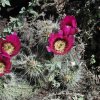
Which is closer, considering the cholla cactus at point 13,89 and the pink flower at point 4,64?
the pink flower at point 4,64

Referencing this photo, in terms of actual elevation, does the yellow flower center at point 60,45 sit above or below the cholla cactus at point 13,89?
above

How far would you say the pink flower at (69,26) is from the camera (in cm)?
303

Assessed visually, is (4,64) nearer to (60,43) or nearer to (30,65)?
(30,65)

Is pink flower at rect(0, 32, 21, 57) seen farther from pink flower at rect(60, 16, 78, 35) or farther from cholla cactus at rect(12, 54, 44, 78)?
pink flower at rect(60, 16, 78, 35)

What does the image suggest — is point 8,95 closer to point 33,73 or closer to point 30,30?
point 33,73

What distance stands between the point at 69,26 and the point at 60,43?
0.54ft

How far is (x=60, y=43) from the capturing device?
308 cm

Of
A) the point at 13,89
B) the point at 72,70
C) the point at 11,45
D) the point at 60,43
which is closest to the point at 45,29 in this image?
the point at 60,43

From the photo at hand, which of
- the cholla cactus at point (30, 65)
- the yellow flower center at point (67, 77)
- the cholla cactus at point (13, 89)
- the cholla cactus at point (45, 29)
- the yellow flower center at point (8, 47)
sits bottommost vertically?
the cholla cactus at point (13, 89)

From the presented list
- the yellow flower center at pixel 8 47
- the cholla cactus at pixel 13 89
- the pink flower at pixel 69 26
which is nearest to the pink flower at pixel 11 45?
the yellow flower center at pixel 8 47

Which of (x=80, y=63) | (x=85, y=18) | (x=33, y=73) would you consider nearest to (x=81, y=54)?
(x=80, y=63)

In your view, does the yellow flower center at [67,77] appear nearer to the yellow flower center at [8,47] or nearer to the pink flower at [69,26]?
the pink flower at [69,26]

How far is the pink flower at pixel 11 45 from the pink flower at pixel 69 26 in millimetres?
402

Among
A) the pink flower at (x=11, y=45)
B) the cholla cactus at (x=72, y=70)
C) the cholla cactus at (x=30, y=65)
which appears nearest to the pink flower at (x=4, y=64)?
the pink flower at (x=11, y=45)
